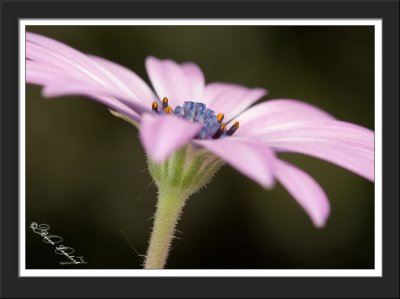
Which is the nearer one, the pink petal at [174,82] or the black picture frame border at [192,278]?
the black picture frame border at [192,278]

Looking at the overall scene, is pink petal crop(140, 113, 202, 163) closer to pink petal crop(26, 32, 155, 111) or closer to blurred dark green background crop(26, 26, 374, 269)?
pink petal crop(26, 32, 155, 111)

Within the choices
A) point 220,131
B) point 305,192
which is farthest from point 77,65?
point 305,192

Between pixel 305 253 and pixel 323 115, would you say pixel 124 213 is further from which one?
pixel 323 115

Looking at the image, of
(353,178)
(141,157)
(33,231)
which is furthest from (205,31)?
(33,231)

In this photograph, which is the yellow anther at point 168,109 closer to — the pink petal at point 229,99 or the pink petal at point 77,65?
the pink petal at point 77,65

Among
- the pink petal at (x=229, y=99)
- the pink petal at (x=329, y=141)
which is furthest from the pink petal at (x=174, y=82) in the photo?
the pink petal at (x=329, y=141)

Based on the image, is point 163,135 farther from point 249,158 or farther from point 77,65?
point 77,65

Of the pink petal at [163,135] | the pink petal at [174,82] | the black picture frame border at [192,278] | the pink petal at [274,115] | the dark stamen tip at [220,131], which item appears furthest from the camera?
the pink petal at [174,82]
